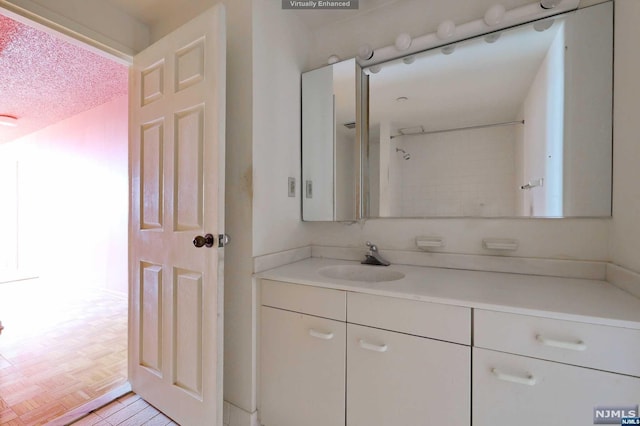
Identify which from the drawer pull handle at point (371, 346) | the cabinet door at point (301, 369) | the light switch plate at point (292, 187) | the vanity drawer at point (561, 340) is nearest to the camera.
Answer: the vanity drawer at point (561, 340)

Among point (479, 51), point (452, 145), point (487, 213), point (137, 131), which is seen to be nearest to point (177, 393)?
point (137, 131)

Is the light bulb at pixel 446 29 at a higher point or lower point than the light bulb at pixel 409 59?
higher

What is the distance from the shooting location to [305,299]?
1.24m

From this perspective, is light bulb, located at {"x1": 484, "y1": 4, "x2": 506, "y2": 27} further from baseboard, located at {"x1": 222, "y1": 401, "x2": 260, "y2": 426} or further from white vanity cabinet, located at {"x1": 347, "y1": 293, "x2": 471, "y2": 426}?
baseboard, located at {"x1": 222, "y1": 401, "x2": 260, "y2": 426}

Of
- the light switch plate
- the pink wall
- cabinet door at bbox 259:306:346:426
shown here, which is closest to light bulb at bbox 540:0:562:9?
the light switch plate

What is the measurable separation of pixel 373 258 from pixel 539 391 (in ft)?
2.85

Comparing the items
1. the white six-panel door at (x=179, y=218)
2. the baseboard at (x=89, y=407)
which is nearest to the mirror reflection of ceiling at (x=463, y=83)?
the white six-panel door at (x=179, y=218)

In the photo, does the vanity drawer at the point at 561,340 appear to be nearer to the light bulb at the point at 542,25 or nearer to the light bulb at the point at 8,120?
the light bulb at the point at 542,25

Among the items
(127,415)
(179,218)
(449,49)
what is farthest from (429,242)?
(127,415)

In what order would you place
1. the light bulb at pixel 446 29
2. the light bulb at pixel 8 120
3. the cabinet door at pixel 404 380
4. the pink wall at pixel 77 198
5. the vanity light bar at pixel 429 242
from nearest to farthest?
the cabinet door at pixel 404 380
the light bulb at pixel 446 29
the vanity light bar at pixel 429 242
the pink wall at pixel 77 198
the light bulb at pixel 8 120

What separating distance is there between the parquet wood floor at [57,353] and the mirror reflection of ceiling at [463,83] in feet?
8.15

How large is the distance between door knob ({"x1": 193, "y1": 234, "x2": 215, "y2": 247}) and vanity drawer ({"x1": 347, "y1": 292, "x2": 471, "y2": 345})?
0.66 meters

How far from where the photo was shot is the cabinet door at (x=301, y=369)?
1164 mm

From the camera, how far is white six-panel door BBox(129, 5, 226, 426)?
125 centimetres
